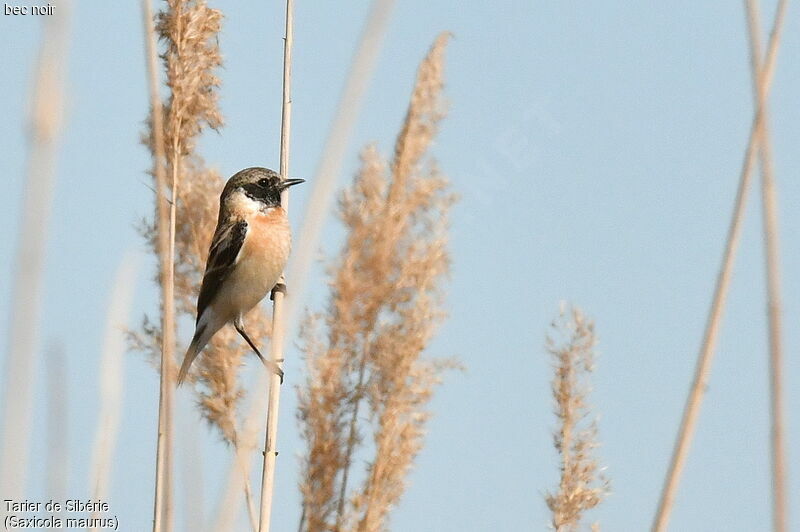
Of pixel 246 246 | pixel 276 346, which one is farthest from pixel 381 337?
pixel 246 246

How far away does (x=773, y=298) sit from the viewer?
1.73m

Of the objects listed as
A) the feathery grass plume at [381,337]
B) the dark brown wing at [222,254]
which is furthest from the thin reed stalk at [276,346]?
the dark brown wing at [222,254]

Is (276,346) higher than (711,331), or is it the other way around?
(276,346)

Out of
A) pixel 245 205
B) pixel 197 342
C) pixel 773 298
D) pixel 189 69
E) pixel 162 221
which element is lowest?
pixel 773 298

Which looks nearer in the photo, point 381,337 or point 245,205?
point 381,337

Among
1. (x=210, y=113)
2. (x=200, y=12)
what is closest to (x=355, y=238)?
(x=210, y=113)

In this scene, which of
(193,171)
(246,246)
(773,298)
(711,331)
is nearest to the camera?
(773,298)

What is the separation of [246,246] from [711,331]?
3141mm

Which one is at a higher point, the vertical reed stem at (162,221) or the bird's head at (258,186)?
the bird's head at (258,186)

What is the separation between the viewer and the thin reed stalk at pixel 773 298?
5.59 ft

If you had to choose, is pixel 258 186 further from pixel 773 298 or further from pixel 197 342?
pixel 773 298

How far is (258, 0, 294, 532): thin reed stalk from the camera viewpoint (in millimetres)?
2598

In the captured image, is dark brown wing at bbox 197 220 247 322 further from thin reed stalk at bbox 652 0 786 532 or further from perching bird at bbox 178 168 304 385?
thin reed stalk at bbox 652 0 786 532

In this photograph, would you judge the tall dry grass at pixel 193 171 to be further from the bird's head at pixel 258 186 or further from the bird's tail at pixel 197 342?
the bird's head at pixel 258 186
